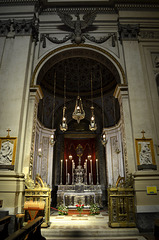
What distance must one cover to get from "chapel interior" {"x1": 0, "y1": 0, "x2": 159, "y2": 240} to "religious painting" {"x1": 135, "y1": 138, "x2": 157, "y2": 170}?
0.10 ft

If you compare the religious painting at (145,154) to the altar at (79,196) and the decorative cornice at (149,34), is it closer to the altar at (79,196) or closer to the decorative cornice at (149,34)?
the altar at (79,196)

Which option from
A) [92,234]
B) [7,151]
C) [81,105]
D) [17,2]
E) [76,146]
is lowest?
[92,234]

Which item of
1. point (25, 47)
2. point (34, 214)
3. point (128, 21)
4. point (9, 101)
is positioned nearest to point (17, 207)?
point (34, 214)

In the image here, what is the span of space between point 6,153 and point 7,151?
65mm

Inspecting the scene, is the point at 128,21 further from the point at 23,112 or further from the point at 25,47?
the point at 23,112

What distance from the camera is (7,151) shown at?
542 cm

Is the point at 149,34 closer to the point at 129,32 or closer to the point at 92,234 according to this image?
the point at 129,32

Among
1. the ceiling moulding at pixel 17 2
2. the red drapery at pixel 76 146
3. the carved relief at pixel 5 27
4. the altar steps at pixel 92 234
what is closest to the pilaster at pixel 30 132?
the altar steps at pixel 92 234

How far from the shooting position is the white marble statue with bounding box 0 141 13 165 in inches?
209

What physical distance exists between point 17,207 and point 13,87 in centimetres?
384

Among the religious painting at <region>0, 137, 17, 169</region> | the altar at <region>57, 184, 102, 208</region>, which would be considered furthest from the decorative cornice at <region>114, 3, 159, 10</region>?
the altar at <region>57, 184, 102, 208</region>

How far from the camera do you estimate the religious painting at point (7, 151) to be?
5289mm

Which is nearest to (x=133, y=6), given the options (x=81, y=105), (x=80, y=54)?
(x=80, y=54)

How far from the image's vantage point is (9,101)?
5996mm
